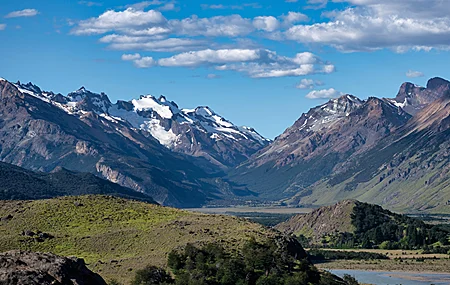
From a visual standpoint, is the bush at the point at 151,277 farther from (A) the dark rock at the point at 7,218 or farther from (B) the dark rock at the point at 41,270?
(A) the dark rock at the point at 7,218

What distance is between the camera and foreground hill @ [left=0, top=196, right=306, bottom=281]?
12558 cm

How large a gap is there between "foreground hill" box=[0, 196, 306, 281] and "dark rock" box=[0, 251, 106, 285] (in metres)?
41.4

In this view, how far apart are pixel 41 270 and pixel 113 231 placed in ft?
227

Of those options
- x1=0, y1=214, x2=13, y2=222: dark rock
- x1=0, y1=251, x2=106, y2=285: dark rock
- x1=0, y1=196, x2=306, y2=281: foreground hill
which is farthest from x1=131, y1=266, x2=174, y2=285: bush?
x1=0, y1=214, x2=13, y2=222: dark rock

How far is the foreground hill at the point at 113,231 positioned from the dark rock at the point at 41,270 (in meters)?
41.4

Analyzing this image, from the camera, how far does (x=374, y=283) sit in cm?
17800

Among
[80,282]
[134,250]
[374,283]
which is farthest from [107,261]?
[374,283]

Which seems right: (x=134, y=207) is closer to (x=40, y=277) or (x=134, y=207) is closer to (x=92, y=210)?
(x=92, y=210)

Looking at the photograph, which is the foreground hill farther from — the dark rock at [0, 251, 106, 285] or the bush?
the dark rock at [0, 251, 106, 285]

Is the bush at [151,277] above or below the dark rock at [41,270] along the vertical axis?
below

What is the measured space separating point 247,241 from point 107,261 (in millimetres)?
21612

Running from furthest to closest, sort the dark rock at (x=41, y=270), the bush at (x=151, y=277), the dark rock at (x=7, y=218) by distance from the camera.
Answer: the dark rock at (x=7, y=218) < the bush at (x=151, y=277) < the dark rock at (x=41, y=270)

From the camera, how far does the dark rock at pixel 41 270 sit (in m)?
64.0

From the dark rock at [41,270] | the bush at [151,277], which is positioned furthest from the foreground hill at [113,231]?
the dark rock at [41,270]
